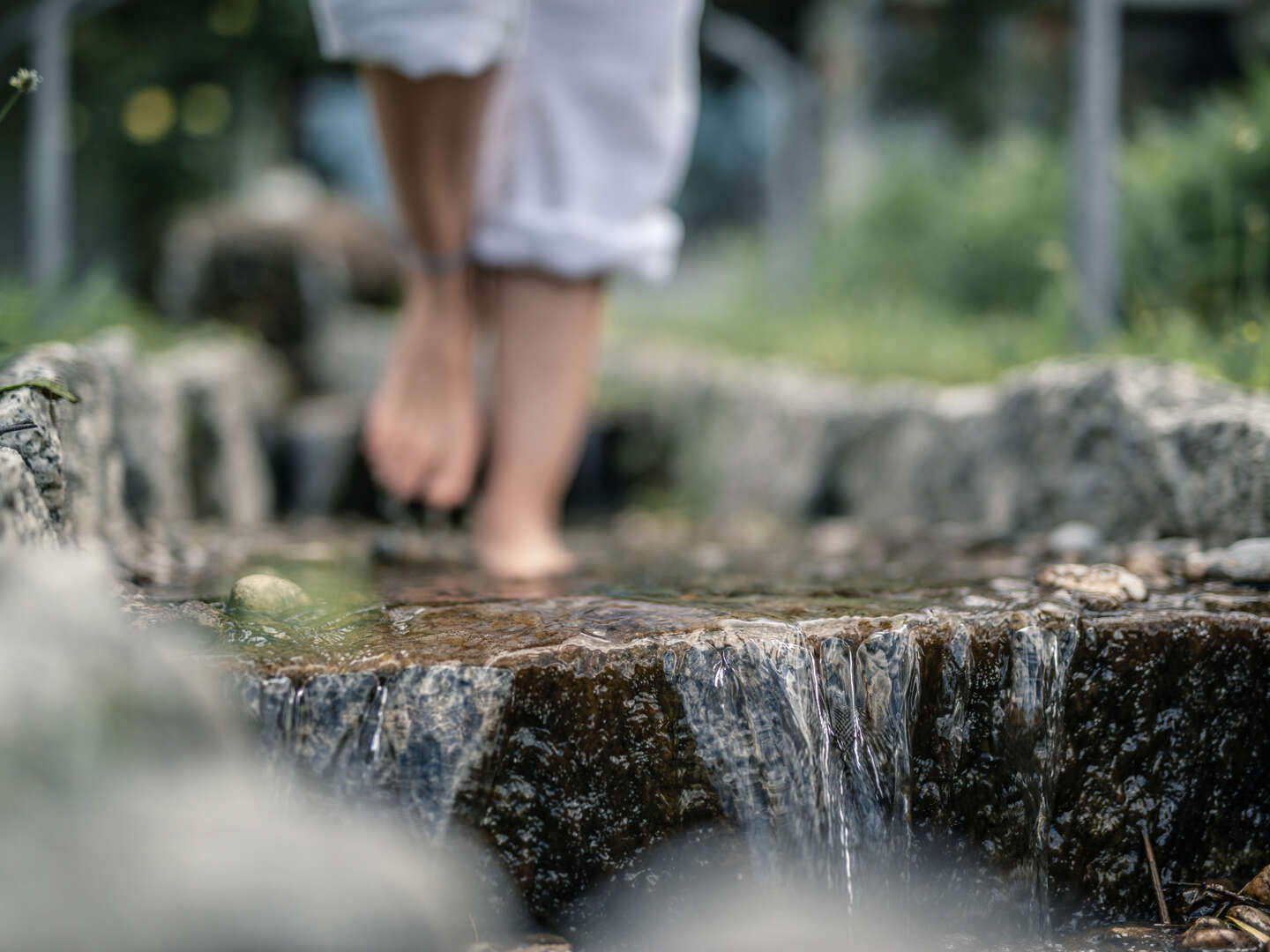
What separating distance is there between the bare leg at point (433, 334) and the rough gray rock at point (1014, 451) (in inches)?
42.3

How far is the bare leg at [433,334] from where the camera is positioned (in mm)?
→ 1692

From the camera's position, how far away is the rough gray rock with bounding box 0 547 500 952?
68 cm

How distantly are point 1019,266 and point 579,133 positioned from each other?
1969 mm

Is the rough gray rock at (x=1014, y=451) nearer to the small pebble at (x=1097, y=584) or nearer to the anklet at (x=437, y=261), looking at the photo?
the small pebble at (x=1097, y=584)

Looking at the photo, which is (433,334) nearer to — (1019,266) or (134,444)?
(134,444)

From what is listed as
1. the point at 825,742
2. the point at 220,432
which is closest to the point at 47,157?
the point at 220,432

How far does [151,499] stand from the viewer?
215cm

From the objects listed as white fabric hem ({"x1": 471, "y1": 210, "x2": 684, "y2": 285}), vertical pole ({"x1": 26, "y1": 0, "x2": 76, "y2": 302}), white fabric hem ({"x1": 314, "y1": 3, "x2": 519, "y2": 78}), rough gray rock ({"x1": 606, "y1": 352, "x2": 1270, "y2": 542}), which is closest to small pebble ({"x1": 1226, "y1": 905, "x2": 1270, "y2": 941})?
rough gray rock ({"x1": 606, "y1": 352, "x2": 1270, "y2": 542})

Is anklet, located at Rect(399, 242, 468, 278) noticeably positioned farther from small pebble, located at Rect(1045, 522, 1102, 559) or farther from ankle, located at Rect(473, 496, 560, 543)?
small pebble, located at Rect(1045, 522, 1102, 559)

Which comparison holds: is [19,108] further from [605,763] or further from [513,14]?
[605,763]

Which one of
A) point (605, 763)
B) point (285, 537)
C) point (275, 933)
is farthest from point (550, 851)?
point (285, 537)

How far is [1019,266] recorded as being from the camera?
3301 mm

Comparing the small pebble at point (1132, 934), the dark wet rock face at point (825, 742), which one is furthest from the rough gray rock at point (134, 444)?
the small pebble at point (1132, 934)

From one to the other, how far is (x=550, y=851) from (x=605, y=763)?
0.11m
